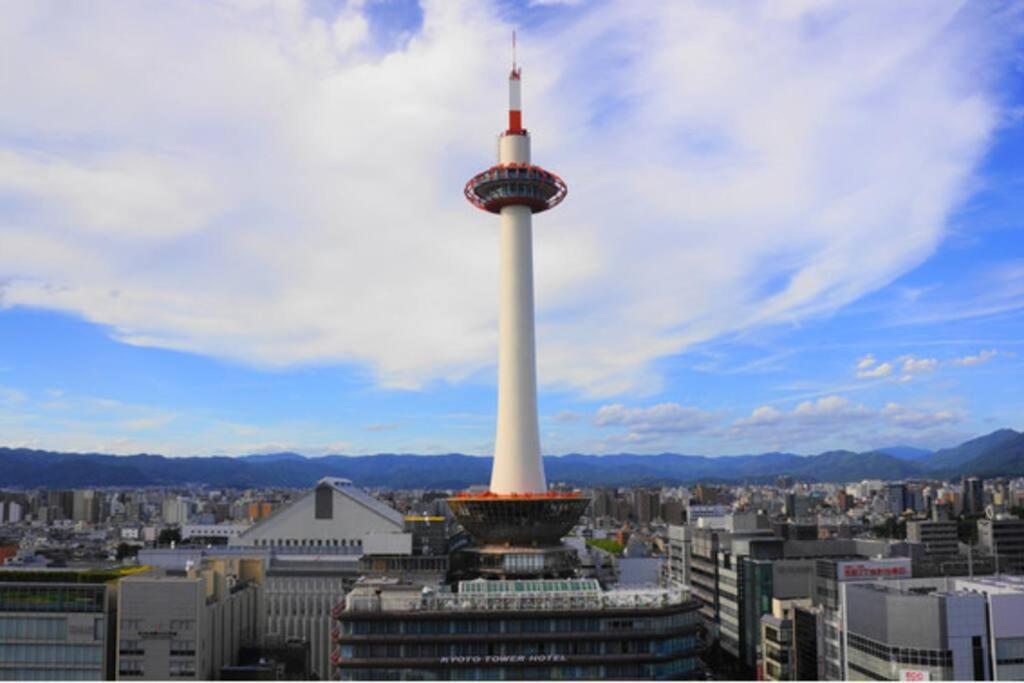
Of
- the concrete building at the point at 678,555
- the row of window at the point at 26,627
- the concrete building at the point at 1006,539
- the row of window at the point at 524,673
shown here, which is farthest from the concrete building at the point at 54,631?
the concrete building at the point at 1006,539

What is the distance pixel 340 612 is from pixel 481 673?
974 centimetres

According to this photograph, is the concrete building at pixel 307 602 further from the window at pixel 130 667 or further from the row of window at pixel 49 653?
the row of window at pixel 49 653

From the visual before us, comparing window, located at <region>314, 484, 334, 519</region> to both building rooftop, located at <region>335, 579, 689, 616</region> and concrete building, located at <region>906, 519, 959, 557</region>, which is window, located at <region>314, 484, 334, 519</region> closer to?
building rooftop, located at <region>335, 579, 689, 616</region>

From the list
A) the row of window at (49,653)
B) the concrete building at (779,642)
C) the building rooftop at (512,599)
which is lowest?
the concrete building at (779,642)

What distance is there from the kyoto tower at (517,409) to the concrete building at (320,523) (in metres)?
33.0

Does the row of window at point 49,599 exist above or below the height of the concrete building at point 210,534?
above

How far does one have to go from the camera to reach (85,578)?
71.6 m

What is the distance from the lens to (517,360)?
8931cm

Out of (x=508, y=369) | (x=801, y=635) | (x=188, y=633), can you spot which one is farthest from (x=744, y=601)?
(x=188, y=633)

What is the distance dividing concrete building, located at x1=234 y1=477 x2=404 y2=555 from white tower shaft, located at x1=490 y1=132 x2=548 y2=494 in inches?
1282

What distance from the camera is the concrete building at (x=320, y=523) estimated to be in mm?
115750

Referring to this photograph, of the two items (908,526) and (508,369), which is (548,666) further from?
(908,526)

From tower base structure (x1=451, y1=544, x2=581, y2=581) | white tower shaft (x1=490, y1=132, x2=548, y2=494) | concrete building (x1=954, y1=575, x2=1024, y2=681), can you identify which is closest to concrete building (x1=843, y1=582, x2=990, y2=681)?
A: concrete building (x1=954, y1=575, x2=1024, y2=681)

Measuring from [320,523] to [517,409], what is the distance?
39932mm
